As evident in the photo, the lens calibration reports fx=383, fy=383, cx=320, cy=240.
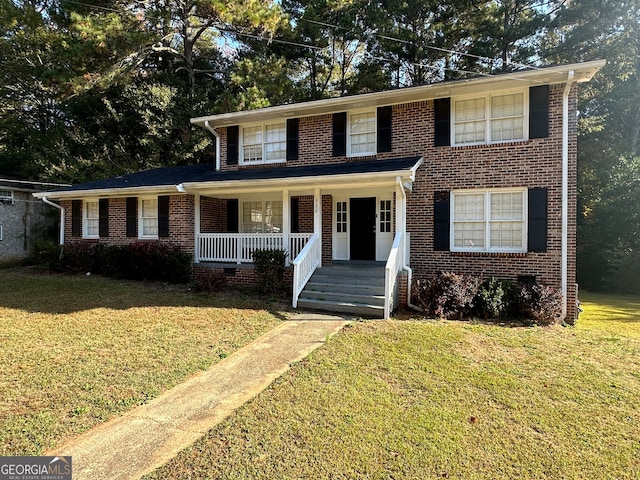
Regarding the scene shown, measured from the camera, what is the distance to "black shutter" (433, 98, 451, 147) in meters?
10.3

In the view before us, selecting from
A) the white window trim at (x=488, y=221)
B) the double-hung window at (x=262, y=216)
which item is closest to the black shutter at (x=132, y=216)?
the double-hung window at (x=262, y=216)

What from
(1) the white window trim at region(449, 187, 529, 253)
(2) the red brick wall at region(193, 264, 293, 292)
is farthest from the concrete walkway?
(1) the white window trim at region(449, 187, 529, 253)

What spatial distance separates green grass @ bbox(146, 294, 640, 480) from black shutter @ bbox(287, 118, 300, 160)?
7416mm

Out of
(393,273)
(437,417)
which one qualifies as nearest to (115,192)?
(393,273)

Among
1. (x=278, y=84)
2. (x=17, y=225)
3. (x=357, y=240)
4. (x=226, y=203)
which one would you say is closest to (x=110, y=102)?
(x=17, y=225)

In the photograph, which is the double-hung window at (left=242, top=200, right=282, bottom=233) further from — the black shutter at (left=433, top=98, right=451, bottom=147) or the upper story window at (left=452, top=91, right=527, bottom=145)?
the upper story window at (left=452, top=91, right=527, bottom=145)

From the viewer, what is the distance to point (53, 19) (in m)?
20.0

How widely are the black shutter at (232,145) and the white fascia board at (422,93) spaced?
0.22 meters

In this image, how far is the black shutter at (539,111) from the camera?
9391 mm

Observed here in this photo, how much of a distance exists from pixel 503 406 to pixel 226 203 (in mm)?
11008

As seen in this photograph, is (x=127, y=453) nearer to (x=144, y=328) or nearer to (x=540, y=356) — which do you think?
(x=144, y=328)

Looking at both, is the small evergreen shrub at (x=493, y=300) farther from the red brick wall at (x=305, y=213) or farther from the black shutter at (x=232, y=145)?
the black shutter at (x=232, y=145)
